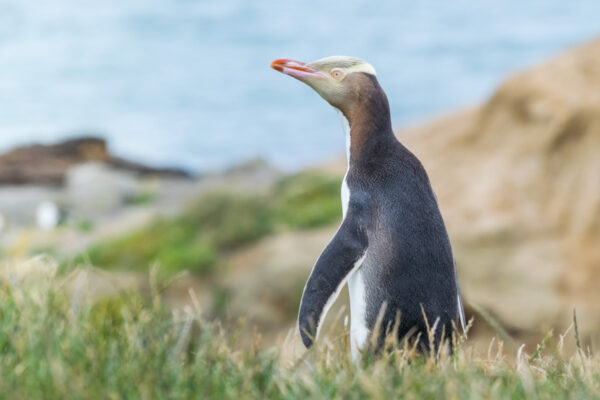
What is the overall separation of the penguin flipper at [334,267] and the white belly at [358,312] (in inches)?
3.7

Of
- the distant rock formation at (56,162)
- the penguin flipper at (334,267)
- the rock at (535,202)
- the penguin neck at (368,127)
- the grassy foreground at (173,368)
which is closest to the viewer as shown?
the grassy foreground at (173,368)

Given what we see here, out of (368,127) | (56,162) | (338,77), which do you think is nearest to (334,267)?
(368,127)

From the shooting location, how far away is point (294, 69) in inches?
140

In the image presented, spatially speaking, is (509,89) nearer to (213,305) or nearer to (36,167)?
(213,305)

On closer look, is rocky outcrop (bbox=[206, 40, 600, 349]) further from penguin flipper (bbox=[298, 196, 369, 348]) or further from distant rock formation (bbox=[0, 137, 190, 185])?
distant rock formation (bbox=[0, 137, 190, 185])

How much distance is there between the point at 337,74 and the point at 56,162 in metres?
20.6

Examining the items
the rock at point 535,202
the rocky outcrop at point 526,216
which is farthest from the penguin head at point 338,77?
the rock at point 535,202

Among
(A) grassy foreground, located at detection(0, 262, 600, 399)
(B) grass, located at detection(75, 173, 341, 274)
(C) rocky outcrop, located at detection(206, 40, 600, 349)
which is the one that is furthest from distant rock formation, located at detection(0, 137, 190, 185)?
(A) grassy foreground, located at detection(0, 262, 600, 399)

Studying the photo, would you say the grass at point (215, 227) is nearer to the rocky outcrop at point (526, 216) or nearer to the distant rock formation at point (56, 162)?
the rocky outcrop at point (526, 216)

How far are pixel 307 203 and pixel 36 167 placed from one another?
36.7ft

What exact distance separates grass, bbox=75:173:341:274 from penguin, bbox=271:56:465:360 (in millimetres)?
9052

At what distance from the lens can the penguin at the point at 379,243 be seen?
10.8ft

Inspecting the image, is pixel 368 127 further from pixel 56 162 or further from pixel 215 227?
pixel 56 162

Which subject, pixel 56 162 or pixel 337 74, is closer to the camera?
pixel 337 74
